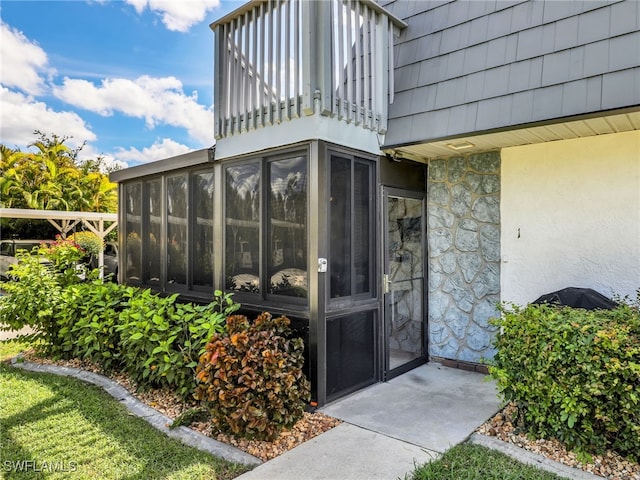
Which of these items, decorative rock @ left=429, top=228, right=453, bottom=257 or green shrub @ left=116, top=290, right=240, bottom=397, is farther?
decorative rock @ left=429, top=228, right=453, bottom=257

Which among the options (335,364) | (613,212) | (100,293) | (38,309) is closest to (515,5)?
(613,212)

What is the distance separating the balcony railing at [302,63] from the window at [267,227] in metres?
0.50

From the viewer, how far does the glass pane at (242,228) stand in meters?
4.25

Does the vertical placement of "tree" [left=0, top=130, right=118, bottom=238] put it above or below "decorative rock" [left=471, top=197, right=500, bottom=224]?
above

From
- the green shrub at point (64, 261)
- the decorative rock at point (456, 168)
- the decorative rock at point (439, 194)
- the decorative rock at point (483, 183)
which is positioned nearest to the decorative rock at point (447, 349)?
the decorative rock at point (439, 194)

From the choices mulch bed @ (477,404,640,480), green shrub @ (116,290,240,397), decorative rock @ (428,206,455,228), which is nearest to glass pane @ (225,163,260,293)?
green shrub @ (116,290,240,397)

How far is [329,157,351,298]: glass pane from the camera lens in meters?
3.90

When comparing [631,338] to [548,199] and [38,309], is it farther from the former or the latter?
[38,309]

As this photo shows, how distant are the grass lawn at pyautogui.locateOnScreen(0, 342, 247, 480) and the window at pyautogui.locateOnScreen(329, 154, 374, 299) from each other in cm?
183

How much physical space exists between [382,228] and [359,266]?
1.76 feet

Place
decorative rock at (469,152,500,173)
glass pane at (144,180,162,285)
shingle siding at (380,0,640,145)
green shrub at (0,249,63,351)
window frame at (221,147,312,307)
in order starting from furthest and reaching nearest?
glass pane at (144,180,162,285), green shrub at (0,249,63,351), decorative rock at (469,152,500,173), window frame at (221,147,312,307), shingle siding at (380,0,640,145)

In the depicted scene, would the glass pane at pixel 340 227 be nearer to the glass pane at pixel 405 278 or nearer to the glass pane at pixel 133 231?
the glass pane at pixel 405 278

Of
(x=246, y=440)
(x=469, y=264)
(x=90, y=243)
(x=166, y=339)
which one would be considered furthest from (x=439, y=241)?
(x=90, y=243)

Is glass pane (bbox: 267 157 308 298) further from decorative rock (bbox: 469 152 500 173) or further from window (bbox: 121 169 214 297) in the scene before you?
decorative rock (bbox: 469 152 500 173)
